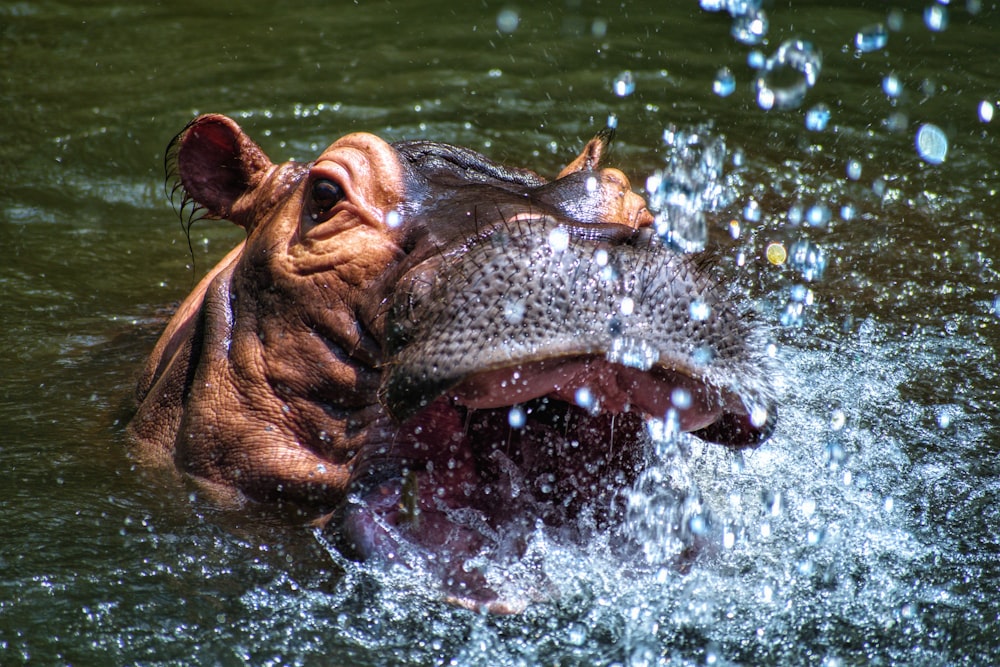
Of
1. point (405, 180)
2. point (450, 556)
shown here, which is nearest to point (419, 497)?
point (450, 556)

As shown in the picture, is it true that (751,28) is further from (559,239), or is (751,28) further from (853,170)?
(559,239)

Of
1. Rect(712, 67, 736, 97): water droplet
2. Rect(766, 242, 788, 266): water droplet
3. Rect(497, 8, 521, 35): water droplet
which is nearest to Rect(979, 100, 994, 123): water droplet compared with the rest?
Rect(712, 67, 736, 97): water droplet

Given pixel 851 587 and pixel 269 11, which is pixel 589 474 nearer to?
pixel 851 587

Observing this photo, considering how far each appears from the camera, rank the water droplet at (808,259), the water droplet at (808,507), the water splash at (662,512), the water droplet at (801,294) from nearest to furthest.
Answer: the water splash at (662,512) → the water droplet at (808,507) → the water droplet at (801,294) → the water droplet at (808,259)

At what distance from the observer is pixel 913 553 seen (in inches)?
149

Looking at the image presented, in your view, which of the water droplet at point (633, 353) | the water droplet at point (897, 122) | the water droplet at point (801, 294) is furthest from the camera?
the water droplet at point (897, 122)

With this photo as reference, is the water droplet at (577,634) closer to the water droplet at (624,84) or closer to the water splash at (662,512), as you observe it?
the water splash at (662,512)

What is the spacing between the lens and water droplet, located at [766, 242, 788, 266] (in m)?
6.63

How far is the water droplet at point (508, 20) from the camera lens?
405 inches

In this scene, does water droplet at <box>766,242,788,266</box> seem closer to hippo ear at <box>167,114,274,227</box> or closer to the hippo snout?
hippo ear at <box>167,114,274,227</box>

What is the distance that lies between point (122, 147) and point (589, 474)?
218 inches

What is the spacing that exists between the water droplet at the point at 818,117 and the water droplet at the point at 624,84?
130 centimetres

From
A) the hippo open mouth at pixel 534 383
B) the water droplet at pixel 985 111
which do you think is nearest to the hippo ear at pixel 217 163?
the hippo open mouth at pixel 534 383

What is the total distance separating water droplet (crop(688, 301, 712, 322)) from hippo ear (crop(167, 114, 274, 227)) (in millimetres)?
1955
